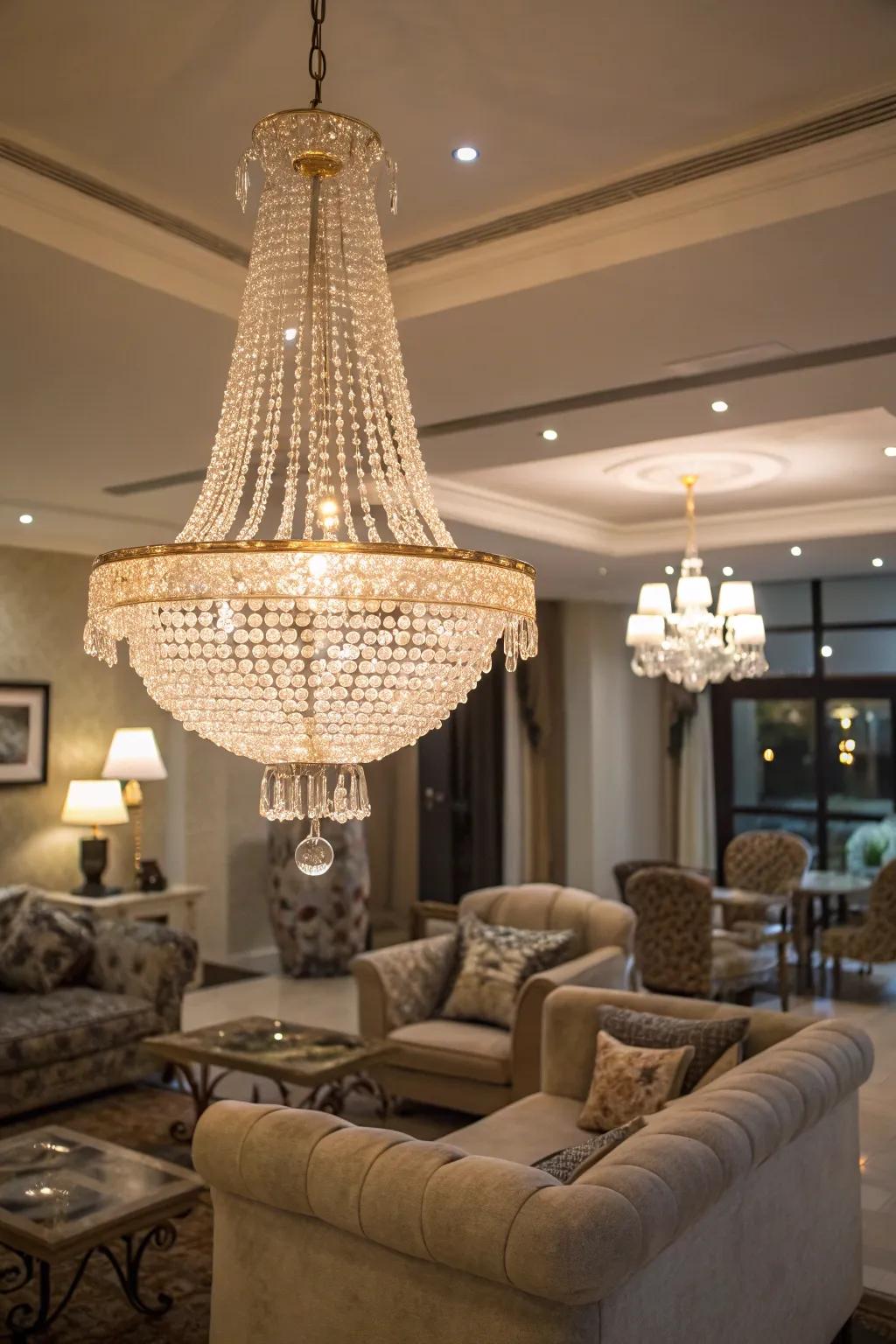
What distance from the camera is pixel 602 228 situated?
304 centimetres

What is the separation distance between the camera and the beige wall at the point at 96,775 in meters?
7.02

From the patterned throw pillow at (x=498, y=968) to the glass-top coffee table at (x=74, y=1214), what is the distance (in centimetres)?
161

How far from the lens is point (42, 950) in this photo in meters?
5.62

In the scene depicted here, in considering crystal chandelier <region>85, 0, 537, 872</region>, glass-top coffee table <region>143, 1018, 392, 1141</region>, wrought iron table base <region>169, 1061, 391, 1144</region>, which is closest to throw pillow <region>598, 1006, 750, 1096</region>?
glass-top coffee table <region>143, 1018, 392, 1141</region>

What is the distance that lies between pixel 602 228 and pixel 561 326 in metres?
0.44

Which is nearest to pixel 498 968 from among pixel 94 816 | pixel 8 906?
pixel 8 906

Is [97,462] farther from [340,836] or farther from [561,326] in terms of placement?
[340,836]

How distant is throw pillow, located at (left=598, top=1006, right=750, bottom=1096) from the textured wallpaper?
4.31 meters

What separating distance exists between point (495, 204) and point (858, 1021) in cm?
531

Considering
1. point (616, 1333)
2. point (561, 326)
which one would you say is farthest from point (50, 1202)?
point (561, 326)

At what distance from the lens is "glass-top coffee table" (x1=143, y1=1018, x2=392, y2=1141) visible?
4.21 metres

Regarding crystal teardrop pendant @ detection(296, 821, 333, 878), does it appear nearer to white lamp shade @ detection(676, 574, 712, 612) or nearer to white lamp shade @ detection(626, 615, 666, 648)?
white lamp shade @ detection(626, 615, 666, 648)

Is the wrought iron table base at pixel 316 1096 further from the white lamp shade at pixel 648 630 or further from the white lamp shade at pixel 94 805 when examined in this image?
the white lamp shade at pixel 648 630

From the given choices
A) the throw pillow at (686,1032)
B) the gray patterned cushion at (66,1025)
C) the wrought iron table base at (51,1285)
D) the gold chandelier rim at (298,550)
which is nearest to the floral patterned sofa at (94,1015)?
the gray patterned cushion at (66,1025)
